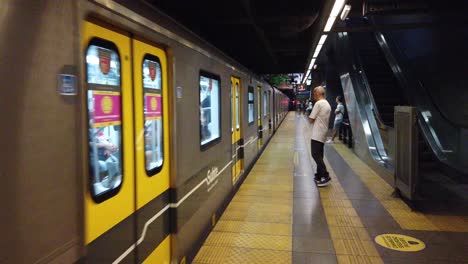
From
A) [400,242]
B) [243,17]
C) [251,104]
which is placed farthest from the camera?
[251,104]

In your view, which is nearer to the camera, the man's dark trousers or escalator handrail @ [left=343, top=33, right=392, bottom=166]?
the man's dark trousers

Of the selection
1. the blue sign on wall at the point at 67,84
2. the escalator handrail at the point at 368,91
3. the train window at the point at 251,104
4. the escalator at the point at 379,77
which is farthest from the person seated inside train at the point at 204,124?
the escalator at the point at 379,77

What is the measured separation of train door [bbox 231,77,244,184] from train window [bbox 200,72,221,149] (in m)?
1.19

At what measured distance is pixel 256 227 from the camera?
452 centimetres

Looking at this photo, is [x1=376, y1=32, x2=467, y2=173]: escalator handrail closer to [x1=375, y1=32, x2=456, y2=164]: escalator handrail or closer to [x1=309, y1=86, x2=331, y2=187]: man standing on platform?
[x1=375, y1=32, x2=456, y2=164]: escalator handrail

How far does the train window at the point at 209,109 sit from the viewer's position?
4062 mm

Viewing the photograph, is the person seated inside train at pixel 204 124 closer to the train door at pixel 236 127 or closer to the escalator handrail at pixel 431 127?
the train door at pixel 236 127

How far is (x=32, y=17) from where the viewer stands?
1.42m

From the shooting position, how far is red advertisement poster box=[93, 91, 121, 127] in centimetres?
197

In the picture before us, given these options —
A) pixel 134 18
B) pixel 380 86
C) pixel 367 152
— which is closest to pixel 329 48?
pixel 380 86

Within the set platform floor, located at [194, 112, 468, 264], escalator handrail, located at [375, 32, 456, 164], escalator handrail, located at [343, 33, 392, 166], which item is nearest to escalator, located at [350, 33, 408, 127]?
escalator handrail, located at [343, 33, 392, 166]

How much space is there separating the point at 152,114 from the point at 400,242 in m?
2.98

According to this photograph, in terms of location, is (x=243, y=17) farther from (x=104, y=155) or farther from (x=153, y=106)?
(x=104, y=155)

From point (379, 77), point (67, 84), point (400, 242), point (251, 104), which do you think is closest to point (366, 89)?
point (379, 77)
